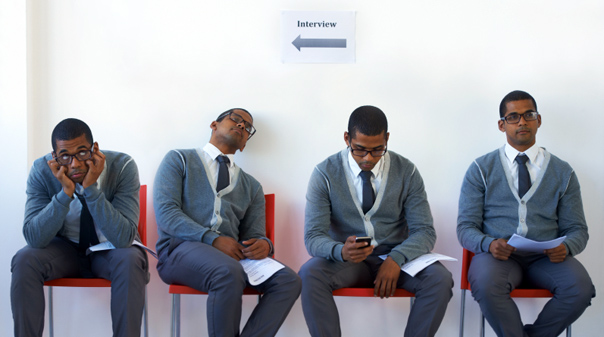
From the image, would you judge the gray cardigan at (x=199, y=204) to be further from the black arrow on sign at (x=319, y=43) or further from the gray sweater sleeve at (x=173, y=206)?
the black arrow on sign at (x=319, y=43)

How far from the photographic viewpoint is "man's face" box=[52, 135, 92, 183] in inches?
113

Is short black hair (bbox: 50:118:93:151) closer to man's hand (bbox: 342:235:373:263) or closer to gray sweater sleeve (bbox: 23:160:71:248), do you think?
gray sweater sleeve (bbox: 23:160:71:248)

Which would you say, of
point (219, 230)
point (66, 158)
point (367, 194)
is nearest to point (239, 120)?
point (219, 230)

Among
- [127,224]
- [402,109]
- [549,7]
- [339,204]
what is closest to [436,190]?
[402,109]

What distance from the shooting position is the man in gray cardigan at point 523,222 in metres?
2.95

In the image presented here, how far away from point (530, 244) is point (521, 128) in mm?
715

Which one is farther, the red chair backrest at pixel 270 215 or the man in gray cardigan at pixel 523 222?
the red chair backrest at pixel 270 215

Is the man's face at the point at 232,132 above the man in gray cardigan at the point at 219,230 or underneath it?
above

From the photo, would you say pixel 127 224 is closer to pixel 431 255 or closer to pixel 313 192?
pixel 313 192

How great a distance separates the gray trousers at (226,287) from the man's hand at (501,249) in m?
1.07

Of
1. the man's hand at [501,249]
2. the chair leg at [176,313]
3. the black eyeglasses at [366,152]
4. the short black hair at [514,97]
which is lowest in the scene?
the chair leg at [176,313]

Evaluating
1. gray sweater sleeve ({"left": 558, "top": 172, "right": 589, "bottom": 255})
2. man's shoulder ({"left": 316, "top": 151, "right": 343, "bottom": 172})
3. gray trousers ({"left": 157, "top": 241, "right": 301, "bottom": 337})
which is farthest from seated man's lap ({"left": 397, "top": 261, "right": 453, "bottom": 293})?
gray sweater sleeve ({"left": 558, "top": 172, "right": 589, "bottom": 255})

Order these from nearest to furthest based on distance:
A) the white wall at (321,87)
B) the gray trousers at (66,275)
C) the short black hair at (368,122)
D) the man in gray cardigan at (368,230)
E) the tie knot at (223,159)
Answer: the gray trousers at (66,275) → the man in gray cardigan at (368,230) → the short black hair at (368,122) → the tie knot at (223,159) → the white wall at (321,87)

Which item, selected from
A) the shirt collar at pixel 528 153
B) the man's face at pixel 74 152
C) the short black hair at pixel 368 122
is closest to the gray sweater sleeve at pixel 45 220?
the man's face at pixel 74 152
